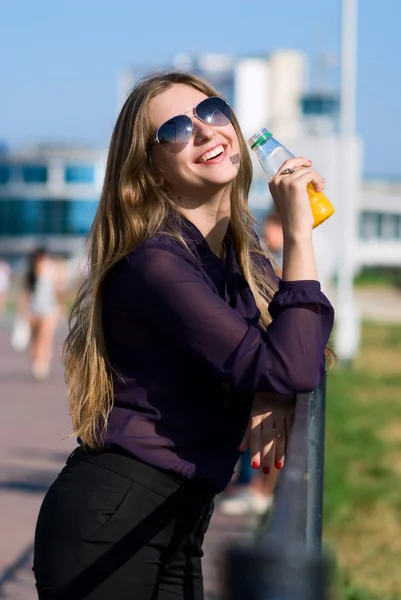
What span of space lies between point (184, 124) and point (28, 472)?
6491 mm

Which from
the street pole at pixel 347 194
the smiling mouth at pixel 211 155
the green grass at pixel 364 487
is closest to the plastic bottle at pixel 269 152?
the smiling mouth at pixel 211 155

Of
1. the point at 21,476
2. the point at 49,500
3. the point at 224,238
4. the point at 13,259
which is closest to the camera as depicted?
the point at 49,500

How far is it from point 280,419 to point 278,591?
3.98 ft

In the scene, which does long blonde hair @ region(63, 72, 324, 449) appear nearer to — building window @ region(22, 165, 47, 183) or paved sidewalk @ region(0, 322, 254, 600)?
paved sidewalk @ region(0, 322, 254, 600)

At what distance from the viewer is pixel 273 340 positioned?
2117mm

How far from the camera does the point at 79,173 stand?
118250 millimetres

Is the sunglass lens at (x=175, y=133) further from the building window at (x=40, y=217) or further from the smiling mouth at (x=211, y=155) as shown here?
the building window at (x=40, y=217)

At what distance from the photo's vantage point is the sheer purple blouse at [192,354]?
2.12 meters

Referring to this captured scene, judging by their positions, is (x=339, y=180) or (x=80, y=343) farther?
(x=339, y=180)

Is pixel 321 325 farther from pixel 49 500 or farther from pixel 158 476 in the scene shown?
pixel 49 500

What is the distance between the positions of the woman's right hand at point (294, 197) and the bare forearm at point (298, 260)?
0.01 m

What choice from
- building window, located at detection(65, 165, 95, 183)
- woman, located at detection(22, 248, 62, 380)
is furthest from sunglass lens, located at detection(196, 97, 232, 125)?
building window, located at detection(65, 165, 95, 183)

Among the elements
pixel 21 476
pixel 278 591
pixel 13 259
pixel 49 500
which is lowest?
pixel 13 259

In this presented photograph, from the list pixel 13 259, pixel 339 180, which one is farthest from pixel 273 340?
pixel 13 259
